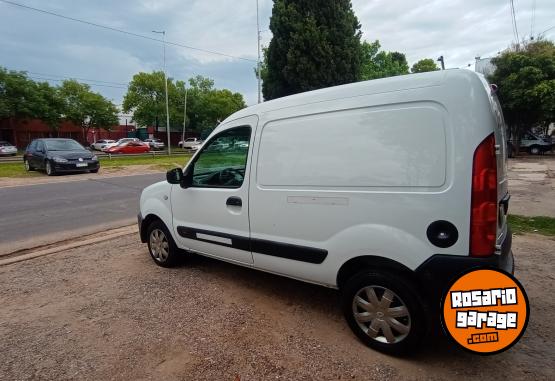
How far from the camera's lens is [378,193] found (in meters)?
2.53

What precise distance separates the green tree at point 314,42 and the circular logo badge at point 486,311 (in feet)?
58.4

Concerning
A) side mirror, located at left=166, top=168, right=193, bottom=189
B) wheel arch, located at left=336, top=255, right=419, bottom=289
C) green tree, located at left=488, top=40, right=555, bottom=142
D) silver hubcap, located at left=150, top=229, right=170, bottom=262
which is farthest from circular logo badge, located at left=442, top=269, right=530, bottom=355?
green tree, located at left=488, top=40, right=555, bottom=142

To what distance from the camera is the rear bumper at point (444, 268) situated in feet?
7.36

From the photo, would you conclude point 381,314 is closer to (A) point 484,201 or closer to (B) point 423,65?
(A) point 484,201

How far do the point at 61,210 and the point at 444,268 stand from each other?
861 cm

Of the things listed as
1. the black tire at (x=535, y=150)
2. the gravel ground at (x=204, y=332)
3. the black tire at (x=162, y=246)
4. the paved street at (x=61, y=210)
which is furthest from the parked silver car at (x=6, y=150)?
the black tire at (x=535, y=150)

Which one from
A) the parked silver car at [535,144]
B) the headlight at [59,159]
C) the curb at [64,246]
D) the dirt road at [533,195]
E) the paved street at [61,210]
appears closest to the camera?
the curb at [64,246]

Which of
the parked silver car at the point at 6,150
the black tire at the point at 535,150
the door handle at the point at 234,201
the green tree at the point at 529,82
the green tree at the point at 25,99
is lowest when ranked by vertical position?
the door handle at the point at 234,201

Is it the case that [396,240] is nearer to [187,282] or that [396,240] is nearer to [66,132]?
[187,282]

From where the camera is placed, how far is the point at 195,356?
8.82ft

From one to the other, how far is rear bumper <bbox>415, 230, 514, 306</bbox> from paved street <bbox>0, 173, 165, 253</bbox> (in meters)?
6.05

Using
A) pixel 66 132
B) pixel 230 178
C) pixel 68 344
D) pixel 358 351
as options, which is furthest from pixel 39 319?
pixel 66 132

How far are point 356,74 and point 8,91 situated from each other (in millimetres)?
37907

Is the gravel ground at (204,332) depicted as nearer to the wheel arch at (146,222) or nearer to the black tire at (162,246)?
the black tire at (162,246)
